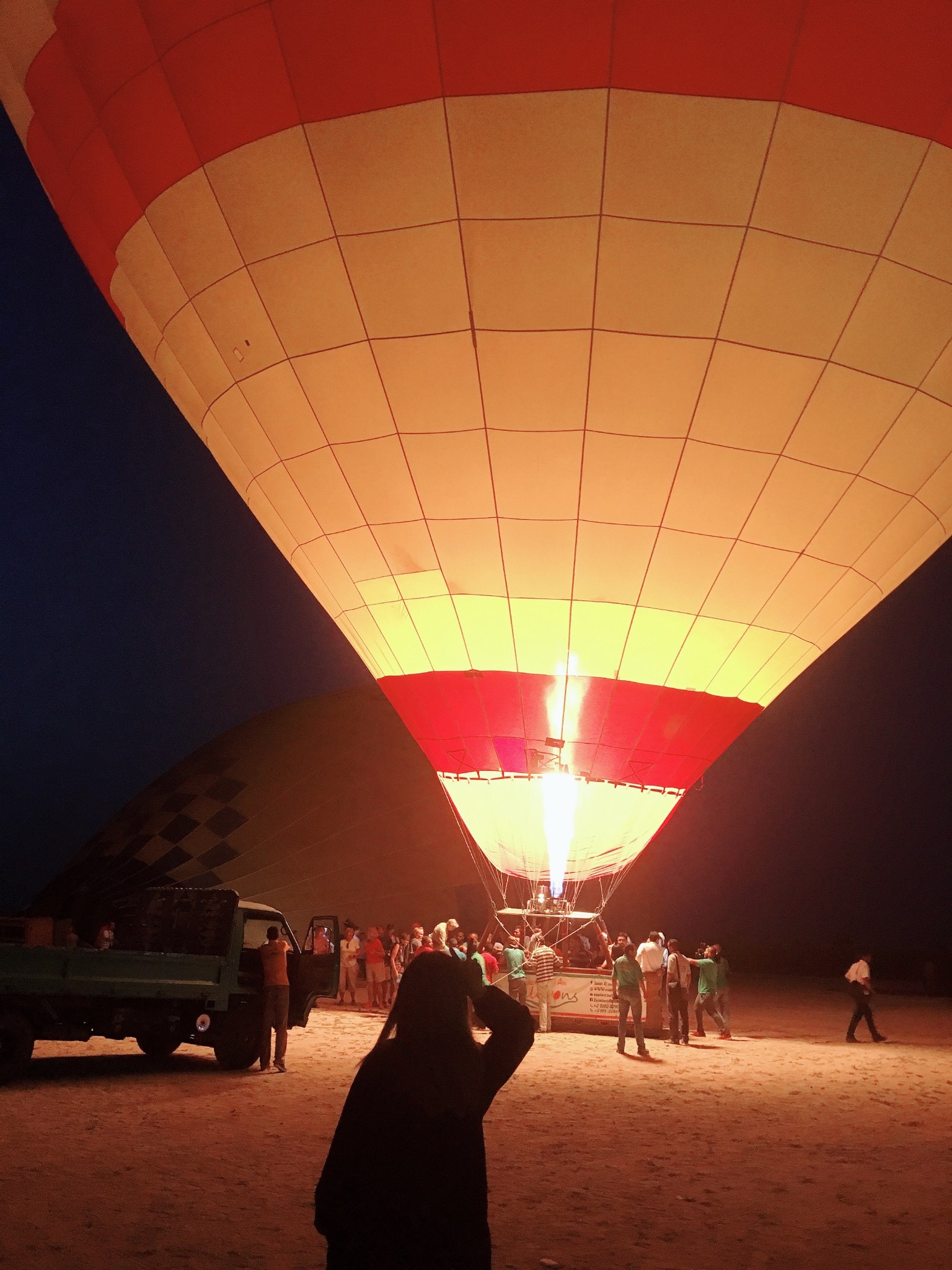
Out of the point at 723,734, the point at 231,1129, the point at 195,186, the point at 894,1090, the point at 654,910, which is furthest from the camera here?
the point at 654,910

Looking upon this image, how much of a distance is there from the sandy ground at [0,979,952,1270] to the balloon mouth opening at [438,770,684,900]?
1300mm

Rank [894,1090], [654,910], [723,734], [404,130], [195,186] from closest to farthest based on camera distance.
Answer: [404,130]
[195,186]
[894,1090]
[723,734]
[654,910]

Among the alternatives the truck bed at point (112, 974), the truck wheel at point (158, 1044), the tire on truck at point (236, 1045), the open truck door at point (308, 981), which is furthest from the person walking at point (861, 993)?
the truck wheel at point (158, 1044)

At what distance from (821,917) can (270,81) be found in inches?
674

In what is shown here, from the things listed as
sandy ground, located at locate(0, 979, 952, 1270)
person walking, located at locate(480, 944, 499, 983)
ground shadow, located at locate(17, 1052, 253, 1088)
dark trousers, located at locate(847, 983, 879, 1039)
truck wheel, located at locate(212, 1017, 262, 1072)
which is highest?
person walking, located at locate(480, 944, 499, 983)

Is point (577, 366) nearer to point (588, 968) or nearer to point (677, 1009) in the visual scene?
point (677, 1009)

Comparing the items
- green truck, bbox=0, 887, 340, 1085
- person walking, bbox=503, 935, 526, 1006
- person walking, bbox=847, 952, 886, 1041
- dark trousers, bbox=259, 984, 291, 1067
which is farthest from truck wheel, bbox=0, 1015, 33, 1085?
person walking, bbox=847, 952, 886, 1041

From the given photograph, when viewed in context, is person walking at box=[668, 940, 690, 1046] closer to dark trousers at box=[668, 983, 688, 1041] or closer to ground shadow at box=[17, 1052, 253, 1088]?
dark trousers at box=[668, 983, 688, 1041]

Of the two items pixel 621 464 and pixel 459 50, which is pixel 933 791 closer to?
pixel 621 464

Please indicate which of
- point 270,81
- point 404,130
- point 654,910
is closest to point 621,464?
point 404,130

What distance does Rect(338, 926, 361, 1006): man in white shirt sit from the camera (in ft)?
39.4

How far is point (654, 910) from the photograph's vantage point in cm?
1925

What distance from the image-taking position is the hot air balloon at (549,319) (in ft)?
17.0

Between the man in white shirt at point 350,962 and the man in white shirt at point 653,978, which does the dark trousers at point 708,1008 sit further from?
the man in white shirt at point 350,962
